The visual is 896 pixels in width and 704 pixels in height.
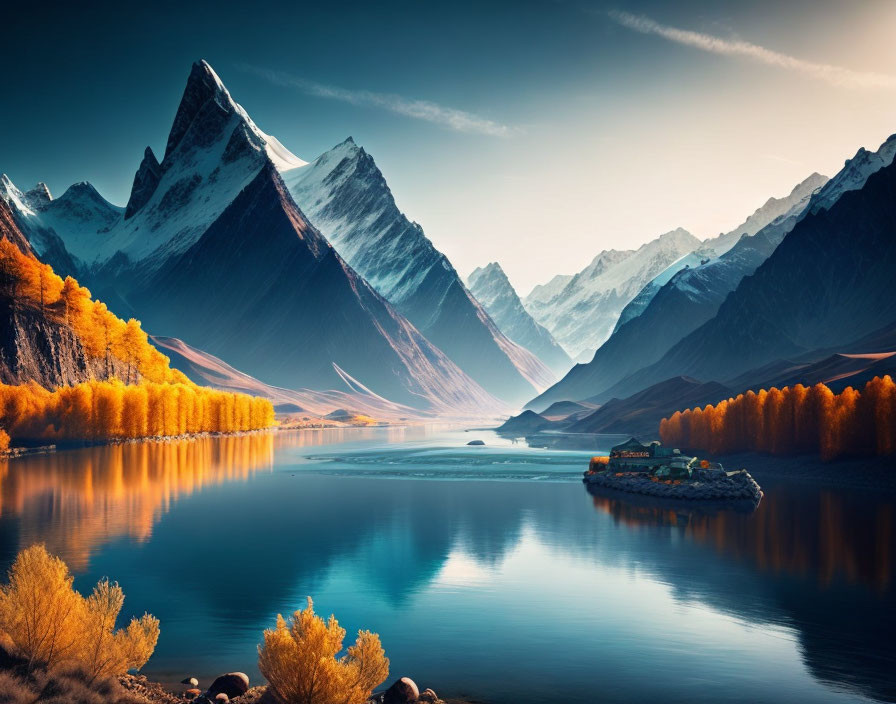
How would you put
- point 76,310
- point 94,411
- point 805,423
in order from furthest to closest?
point 76,310 < point 94,411 < point 805,423

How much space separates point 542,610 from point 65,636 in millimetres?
23486

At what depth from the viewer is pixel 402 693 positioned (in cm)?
2694

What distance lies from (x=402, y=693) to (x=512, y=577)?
23.6 metres

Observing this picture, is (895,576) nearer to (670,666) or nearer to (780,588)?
(780,588)

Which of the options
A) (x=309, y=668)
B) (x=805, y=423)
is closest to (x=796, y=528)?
(x=805, y=423)

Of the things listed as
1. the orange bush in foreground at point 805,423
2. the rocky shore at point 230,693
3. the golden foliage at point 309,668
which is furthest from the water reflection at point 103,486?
the orange bush in foreground at point 805,423

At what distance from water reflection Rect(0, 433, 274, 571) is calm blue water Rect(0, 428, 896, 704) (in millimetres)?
475

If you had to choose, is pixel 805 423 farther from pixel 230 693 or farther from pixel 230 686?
pixel 230 693

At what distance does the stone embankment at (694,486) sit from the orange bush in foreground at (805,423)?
58.4 feet

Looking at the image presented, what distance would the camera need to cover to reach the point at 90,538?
58.2m

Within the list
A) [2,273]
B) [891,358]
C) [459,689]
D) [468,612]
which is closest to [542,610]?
[468,612]

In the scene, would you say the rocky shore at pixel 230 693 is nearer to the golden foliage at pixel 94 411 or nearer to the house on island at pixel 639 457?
the house on island at pixel 639 457

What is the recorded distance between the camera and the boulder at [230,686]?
27141 mm

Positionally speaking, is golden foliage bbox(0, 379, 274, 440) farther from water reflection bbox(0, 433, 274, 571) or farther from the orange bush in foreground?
the orange bush in foreground
